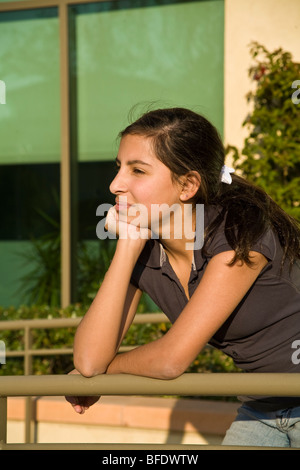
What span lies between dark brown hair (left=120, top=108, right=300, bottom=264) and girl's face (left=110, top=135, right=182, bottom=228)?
3cm

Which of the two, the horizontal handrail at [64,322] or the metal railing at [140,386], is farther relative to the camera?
the horizontal handrail at [64,322]

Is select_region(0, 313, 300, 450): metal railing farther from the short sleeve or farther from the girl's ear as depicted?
the girl's ear

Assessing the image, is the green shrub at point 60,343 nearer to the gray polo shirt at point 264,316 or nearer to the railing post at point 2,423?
the gray polo shirt at point 264,316

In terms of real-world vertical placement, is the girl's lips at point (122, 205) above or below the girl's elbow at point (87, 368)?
above

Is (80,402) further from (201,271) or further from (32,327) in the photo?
(32,327)

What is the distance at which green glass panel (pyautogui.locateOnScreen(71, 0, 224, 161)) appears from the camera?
539 cm

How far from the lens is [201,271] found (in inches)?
74.3

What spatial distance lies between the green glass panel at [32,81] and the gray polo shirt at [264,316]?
4167mm

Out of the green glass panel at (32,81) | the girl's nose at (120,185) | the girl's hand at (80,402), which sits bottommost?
the girl's hand at (80,402)

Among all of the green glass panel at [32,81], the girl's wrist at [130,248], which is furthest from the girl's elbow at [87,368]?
the green glass panel at [32,81]

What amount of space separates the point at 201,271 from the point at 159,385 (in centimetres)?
49

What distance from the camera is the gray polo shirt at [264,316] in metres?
1.79
